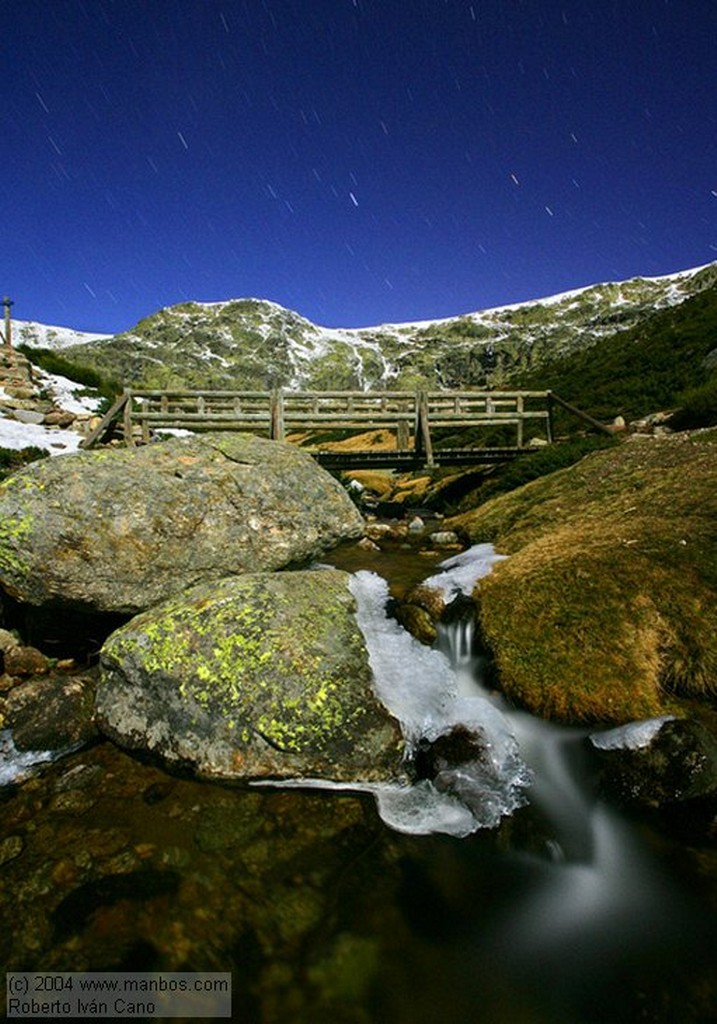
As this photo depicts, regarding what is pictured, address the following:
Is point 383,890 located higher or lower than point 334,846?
lower

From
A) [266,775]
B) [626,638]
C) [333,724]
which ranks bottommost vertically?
[266,775]

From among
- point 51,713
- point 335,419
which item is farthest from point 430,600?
point 335,419

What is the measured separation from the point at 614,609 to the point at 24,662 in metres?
6.95

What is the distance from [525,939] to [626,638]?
9.05 ft

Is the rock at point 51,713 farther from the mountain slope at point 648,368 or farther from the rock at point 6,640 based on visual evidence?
the mountain slope at point 648,368

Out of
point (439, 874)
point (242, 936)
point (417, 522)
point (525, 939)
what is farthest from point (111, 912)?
point (417, 522)

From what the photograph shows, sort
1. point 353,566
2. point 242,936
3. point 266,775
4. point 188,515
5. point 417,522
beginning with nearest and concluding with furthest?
point 242,936
point 266,775
point 188,515
point 353,566
point 417,522

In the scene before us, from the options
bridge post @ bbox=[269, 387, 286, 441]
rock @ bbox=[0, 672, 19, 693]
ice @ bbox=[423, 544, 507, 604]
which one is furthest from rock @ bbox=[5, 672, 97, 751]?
bridge post @ bbox=[269, 387, 286, 441]

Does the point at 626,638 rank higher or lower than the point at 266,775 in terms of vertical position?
higher

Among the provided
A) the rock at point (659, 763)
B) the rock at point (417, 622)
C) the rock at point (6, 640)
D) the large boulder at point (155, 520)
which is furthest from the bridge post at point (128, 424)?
the rock at point (659, 763)

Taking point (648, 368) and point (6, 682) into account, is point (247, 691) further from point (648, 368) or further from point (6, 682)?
point (648, 368)

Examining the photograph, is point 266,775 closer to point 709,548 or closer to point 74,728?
point 74,728

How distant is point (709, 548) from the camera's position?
5.84 m

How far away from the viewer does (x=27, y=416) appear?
1792 centimetres
